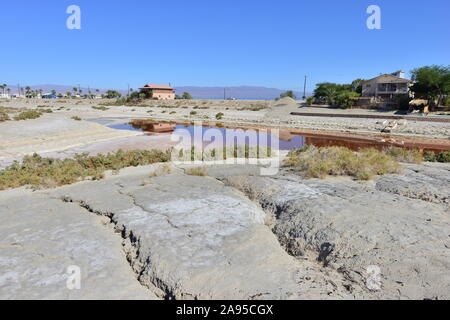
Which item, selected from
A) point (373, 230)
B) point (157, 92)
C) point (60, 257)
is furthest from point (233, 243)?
point (157, 92)

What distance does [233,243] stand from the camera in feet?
15.1

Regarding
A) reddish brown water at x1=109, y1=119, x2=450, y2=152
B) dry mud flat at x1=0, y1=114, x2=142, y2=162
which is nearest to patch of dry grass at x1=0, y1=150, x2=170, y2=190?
dry mud flat at x1=0, y1=114, x2=142, y2=162

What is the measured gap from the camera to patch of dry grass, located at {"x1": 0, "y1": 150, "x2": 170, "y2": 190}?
9.78 meters

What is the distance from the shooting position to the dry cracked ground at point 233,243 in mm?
3582

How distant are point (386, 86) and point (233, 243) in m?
58.2

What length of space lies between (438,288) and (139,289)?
11.2 ft

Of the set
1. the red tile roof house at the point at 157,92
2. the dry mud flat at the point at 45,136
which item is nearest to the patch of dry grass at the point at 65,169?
the dry mud flat at the point at 45,136

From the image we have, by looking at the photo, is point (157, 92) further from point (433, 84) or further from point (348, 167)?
point (348, 167)

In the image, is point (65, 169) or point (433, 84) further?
point (433, 84)

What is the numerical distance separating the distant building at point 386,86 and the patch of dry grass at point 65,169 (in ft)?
160

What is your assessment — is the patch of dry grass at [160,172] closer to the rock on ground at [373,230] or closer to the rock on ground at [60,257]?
the rock on ground at [373,230]

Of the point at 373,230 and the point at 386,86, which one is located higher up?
the point at 386,86

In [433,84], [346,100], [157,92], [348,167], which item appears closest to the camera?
[348,167]

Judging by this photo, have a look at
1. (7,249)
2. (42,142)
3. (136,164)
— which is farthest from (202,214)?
(42,142)
